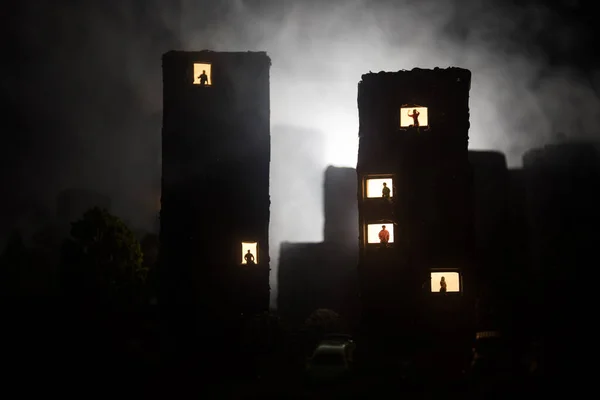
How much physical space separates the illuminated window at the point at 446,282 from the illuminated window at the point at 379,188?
610 centimetres

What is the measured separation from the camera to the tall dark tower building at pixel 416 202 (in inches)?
1379

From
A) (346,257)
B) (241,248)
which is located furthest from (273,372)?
(346,257)

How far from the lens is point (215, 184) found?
37.6 metres

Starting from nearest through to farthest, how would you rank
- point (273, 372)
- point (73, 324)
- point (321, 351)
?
point (321, 351)
point (273, 372)
point (73, 324)

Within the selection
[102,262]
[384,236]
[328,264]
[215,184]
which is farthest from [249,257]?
[102,262]

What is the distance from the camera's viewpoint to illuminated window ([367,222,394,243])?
1415 inches

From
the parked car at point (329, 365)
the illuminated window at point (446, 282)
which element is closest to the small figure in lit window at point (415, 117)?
the illuminated window at point (446, 282)

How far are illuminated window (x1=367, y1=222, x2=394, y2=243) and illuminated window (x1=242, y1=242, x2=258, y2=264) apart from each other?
775cm

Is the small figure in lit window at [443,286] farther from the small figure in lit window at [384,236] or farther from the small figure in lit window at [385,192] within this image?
the small figure in lit window at [385,192]

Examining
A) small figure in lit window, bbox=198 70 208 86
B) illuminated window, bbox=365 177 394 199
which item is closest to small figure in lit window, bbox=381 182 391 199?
illuminated window, bbox=365 177 394 199

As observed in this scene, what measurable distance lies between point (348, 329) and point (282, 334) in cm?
838

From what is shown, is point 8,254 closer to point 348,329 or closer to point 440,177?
point 348,329

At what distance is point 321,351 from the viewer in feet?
93.2

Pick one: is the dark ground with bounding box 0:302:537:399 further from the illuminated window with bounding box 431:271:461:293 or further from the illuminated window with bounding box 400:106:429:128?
the illuminated window with bounding box 400:106:429:128
